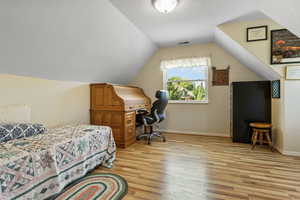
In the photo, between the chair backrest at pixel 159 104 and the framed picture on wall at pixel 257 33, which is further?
the chair backrest at pixel 159 104

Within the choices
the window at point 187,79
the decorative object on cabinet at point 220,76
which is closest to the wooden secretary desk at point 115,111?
the window at point 187,79

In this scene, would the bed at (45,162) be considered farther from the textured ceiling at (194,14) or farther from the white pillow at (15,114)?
the textured ceiling at (194,14)

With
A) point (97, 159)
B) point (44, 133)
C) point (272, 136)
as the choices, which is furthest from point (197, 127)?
point (44, 133)

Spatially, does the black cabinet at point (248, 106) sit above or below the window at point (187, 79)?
below

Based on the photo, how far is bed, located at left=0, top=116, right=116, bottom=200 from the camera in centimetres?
122

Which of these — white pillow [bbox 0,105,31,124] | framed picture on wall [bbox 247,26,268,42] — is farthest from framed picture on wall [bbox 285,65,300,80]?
white pillow [bbox 0,105,31,124]

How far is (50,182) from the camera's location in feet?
4.86

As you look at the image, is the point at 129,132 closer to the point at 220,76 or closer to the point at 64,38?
the point at 64,38

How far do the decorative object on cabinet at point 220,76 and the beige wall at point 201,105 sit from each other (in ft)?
0.31

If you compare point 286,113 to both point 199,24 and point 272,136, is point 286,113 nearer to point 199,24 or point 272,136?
point 272,136

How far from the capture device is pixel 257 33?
109 inches

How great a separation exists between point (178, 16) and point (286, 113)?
100 inches

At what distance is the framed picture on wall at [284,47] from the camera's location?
8.42 feet

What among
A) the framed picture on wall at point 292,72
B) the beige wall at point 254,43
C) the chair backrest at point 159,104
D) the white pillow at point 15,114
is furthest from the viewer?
the chair backrest at point 159,104
